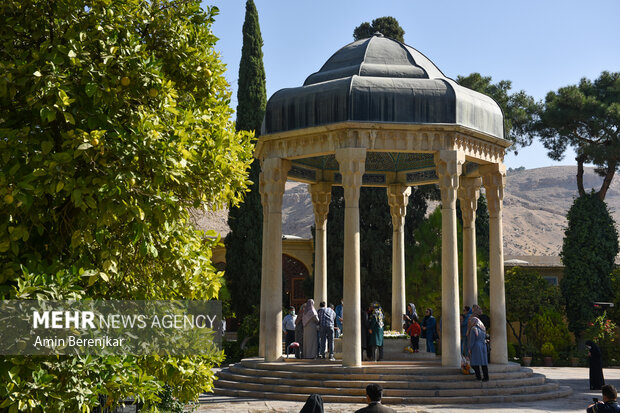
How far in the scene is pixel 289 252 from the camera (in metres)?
33.4

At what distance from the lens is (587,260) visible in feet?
91.7

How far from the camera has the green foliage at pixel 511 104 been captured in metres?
33.3

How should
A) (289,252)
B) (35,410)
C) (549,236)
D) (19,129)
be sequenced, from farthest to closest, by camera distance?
(549,236), (289,252), (19,129), (35,410)

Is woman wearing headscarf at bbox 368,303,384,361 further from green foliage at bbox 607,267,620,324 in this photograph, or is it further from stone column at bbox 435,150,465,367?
green foliage at bbox 607,267,620,324

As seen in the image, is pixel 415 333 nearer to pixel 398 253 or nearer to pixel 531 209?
pixel 398 253

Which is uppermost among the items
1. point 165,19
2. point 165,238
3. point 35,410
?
point 165,19

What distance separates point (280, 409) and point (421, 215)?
19.7 metres

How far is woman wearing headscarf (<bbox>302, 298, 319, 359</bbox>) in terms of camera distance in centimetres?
1641

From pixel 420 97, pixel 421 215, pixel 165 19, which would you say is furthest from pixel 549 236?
pixel 165 19

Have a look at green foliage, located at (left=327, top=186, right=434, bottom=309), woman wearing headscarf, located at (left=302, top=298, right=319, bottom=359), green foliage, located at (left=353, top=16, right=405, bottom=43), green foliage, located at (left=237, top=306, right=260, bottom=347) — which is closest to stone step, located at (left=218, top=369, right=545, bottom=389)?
woman wearing headscarf, located at (left=302, top=298, right=319, bottom=359)

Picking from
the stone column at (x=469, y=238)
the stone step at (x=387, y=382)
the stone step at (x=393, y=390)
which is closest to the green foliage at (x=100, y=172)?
the stone step at (x=393, y=390)

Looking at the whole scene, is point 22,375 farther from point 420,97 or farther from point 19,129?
point 420,97

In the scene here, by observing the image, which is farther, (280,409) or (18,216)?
(280,409)

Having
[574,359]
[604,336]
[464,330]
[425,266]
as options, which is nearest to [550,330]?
[574,359]
